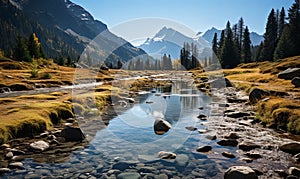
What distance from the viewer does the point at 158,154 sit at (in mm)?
13641

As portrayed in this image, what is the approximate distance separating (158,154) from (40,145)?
7265 mm

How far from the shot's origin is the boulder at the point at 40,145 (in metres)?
13.9

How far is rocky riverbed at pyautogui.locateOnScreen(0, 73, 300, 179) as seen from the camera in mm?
11125

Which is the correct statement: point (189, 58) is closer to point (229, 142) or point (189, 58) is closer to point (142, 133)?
point (142, 133)

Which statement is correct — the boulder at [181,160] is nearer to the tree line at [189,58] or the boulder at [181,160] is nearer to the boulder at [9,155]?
the boulder at [9,155]

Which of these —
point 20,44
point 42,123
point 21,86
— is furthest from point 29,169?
point 20,44

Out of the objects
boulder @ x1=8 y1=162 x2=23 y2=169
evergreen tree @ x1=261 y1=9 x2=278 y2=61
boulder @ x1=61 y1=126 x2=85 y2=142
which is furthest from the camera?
evergreen tree @ x1=261 y1=9 x2=278 y2=61

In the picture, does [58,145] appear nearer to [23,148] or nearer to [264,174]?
[23,148]

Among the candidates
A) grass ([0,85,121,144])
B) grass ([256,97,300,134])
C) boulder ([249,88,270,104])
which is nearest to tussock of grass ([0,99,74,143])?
grass ([0,85,121,144])

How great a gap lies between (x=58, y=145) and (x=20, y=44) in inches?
3356

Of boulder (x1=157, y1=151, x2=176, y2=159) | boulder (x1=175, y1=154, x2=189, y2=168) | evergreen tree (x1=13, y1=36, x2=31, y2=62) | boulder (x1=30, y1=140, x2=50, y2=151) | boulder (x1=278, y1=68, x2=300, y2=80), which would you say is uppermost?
evergreen tree (x1=13, y1=36, x2=31, y2=62)

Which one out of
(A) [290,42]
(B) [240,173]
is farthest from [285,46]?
(B) [240,173]

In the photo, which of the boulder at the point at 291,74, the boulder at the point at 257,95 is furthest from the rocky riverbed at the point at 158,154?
the boulder at the point at 291,74

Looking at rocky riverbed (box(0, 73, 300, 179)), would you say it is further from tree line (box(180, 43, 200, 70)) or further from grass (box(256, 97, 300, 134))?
tree line (box(180, 43, 200, 70))
